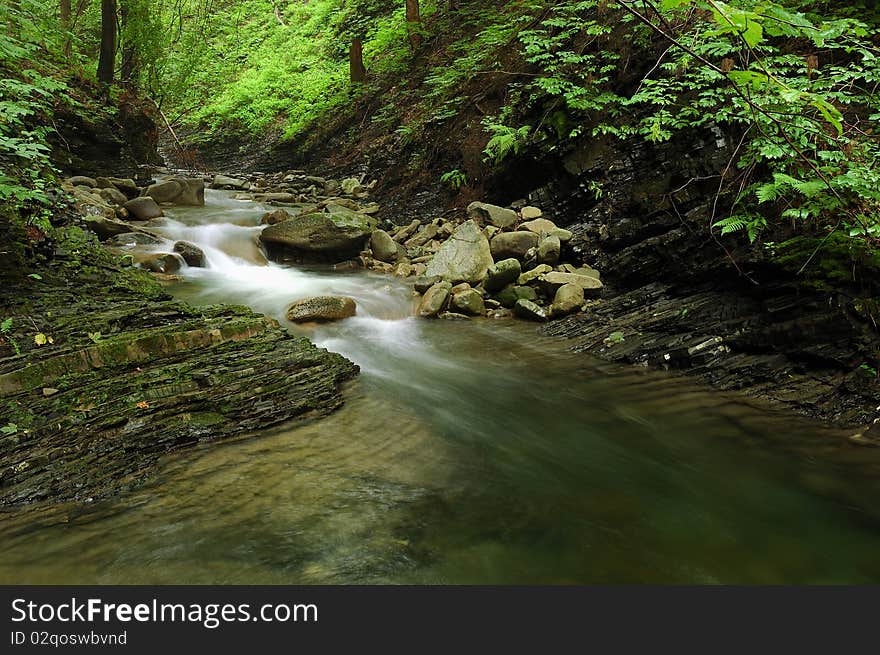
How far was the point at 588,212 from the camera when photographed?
787 cm

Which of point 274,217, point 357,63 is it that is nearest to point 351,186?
point 274,217

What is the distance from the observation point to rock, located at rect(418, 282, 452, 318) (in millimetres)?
7461

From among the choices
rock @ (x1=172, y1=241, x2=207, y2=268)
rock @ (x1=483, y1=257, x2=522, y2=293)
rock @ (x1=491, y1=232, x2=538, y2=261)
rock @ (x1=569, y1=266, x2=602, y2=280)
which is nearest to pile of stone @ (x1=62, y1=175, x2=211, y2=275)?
rock @ (x1=172, y1=241, x2=207, y2=268)

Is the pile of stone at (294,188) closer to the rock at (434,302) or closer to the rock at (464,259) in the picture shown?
the rock at (464,259)

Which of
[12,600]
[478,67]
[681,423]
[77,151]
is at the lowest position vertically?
[12,600]

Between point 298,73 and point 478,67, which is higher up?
point 298,73

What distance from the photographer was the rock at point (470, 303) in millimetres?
7395

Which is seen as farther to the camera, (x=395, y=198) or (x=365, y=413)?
(x=395, y=198)

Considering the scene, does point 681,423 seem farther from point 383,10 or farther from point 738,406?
point 383,10

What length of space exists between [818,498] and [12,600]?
4621 millimetres

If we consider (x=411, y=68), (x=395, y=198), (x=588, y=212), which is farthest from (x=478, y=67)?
(x=588, y=212)

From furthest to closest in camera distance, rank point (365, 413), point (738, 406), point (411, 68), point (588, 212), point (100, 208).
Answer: point (411, 68) < point (100, 208) < point (588, 212) < point (738, 406) < point (365, 413)

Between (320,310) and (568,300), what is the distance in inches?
138

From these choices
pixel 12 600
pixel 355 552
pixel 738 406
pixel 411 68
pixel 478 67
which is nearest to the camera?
pixel 12 600
